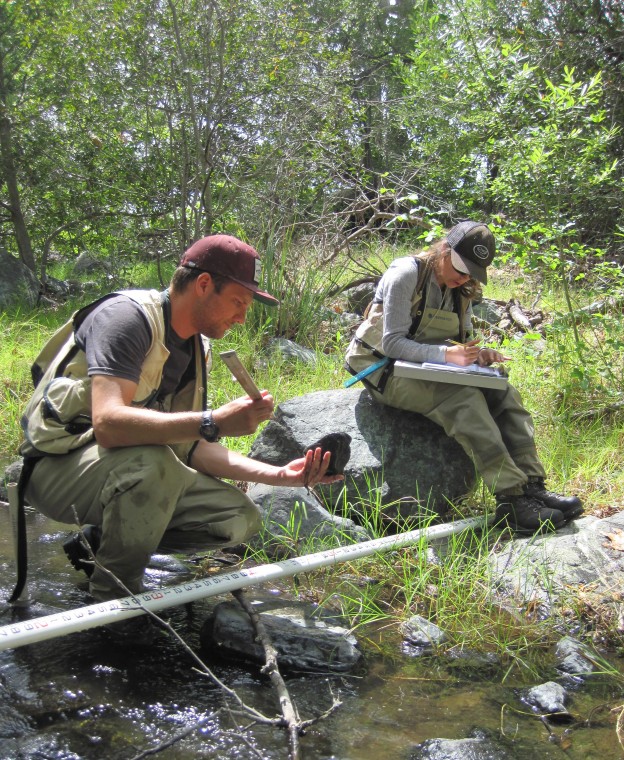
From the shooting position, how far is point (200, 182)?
7254mm

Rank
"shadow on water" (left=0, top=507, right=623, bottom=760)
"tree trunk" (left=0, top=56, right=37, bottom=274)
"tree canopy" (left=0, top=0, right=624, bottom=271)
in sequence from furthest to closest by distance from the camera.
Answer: "tree trunk" (left=0, top=56, right=37, bottom=274) < "tree canopy" (left=0, top=0, right=624, bottom=271) < "shadow on water" (left=0, top=507, right=623, bottom=760)

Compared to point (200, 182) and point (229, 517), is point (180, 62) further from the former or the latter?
point (229, 517)

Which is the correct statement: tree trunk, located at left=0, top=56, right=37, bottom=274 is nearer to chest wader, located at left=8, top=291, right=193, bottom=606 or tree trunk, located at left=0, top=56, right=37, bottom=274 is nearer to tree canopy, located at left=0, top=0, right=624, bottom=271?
tree canopy, located at left=0, top=0, right=624, bottom=271

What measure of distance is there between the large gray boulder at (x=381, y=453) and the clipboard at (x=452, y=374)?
0.42m

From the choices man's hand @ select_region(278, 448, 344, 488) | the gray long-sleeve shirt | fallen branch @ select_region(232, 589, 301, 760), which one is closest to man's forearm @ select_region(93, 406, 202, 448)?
man's hand @ select_region(278, 448, 344, 488)

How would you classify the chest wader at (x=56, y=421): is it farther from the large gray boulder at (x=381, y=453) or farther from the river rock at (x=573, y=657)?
the river rock at (x=573, y=657)

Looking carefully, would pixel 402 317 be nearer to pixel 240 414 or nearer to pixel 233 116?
pixel 240 414

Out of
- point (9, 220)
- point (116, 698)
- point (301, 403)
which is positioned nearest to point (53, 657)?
point (116, 698)

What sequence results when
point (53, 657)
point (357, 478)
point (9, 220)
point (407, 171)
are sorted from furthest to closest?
point (9, 220), point (407, 171), point (357, 478), point (53, 657)

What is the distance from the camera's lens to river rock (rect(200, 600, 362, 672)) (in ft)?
8.81

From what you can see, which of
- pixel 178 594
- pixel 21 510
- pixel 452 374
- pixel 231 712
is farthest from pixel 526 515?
pixel 21 510

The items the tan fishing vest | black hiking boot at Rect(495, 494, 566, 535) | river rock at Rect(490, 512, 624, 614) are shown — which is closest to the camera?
the tan fishing vest

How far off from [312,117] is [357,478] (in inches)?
179

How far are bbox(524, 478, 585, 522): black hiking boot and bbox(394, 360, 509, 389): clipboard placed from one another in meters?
0.51
